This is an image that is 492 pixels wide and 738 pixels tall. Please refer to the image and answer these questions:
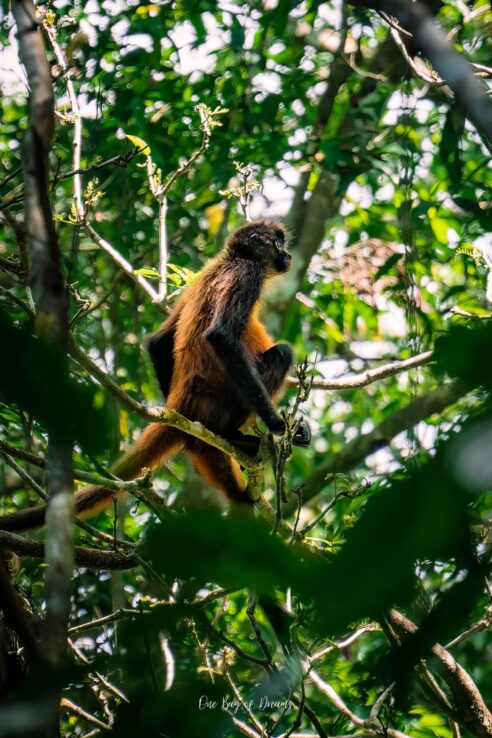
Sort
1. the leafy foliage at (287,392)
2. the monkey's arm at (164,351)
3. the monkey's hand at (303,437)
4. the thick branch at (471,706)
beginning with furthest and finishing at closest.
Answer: the monkey's arm at (164,351) < the monkey's hand at (303,437) < the thick branch at (471,706) < the leafy foliage at (287,392)

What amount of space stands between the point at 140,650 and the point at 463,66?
2.79ft

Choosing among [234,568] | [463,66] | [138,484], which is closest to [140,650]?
[234,568]

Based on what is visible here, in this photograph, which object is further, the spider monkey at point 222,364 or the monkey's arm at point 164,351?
the monkey's arm at point 164,351

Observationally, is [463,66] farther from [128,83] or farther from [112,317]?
[112,317]

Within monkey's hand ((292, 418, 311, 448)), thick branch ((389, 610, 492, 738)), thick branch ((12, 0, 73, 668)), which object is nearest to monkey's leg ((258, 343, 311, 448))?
monkey's hand ((292, 418, 311, 448))

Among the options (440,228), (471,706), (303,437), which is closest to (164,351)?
(303,437)

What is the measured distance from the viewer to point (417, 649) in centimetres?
83

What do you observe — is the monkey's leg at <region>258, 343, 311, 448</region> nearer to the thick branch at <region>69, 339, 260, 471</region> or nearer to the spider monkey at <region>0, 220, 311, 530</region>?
the spider monkey at <region>0, 220, 311, 530</region>

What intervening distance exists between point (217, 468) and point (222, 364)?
0.86 meters

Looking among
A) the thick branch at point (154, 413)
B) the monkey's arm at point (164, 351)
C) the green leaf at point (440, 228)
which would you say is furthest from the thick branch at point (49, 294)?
the green leaf at point (440, 228)

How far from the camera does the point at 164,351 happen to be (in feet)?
24.9

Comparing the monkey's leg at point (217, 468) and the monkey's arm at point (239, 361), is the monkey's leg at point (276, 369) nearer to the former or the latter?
the monkey's arm at point (239, 361)

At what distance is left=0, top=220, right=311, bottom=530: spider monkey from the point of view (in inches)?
252

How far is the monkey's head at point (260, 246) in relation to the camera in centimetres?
794
